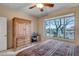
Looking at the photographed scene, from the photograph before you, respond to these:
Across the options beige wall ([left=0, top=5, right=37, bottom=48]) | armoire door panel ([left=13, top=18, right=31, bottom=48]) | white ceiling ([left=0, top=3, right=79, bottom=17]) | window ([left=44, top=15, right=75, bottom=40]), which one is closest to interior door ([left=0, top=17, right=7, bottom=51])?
beige wall ([left=0, top=5, right=37, bottom=48])

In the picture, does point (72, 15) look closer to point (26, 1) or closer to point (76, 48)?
point (76, 48)

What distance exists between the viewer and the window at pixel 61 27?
1.87 m

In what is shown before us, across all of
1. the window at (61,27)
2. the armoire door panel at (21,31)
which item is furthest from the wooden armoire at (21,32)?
the window at (61,27)

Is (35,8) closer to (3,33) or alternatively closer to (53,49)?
(3,33)

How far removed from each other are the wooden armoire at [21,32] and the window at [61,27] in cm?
41

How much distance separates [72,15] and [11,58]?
61.3 inches

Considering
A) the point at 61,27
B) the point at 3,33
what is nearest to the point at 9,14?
the point at 3,33

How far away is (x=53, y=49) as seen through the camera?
1.91 m

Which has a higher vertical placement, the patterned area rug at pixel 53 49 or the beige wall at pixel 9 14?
the beige wall at pixel 9 14

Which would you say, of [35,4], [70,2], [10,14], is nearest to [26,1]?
[35,4]

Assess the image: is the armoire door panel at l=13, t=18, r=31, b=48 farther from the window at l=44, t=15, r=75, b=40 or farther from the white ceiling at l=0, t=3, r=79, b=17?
the window at l=44, t=15, r=75, b=40

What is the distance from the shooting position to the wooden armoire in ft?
6.19

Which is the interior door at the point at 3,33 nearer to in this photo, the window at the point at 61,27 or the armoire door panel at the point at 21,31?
the armoire door panel at the point at 21,31

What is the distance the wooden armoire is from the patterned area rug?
20 centimetres
